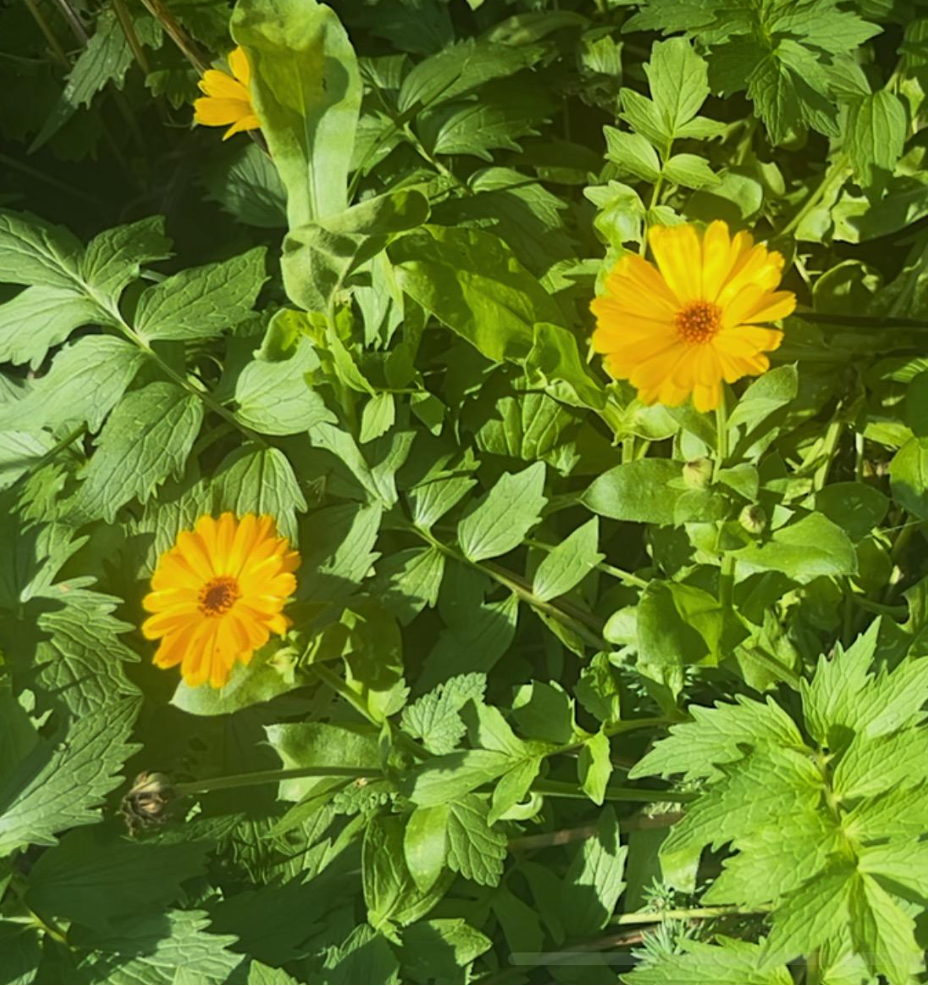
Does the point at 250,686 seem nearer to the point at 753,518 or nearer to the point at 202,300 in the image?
the point at 202,300

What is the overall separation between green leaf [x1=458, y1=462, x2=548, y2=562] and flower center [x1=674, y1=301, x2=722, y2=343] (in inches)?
8.9

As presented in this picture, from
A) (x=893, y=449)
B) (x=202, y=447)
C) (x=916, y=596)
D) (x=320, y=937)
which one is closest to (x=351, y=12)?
(x=202, y=447)

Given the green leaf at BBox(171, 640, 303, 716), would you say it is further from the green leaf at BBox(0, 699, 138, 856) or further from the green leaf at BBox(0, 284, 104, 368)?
the green leaf at BBox(0, 284, 104, 368)

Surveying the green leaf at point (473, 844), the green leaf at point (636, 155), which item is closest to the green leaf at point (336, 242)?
the green leaf at point (636, 155)

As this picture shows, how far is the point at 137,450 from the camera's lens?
1.00m

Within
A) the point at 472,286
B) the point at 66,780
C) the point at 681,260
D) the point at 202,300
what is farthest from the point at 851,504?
the point at 66,780

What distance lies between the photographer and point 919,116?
1.06 metres

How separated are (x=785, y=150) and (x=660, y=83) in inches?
9.5

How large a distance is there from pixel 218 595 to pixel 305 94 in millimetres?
432

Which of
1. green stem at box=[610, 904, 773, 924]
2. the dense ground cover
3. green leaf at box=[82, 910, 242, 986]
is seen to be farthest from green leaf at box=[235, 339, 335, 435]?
green stem at box=[610, 904, 773, 924]

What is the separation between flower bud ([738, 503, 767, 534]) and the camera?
0.88 meters

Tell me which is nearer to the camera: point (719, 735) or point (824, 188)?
point (719, 735)

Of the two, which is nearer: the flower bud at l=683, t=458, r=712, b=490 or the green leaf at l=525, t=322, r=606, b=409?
the flower bud at l=683, t=458, r=712, b=490

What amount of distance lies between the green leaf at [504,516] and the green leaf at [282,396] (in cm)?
17
